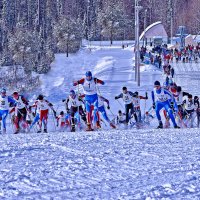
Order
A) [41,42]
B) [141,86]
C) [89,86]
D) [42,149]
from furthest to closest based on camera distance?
1. [41,42]
2. [141,86]
3. [89,86]
4. [42,149]

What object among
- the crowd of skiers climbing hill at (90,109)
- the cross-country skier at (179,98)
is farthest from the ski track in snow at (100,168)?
the cross-country skier at (179,98)

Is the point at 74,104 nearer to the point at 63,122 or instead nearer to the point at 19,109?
the point at 19,109

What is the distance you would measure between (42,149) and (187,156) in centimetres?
255

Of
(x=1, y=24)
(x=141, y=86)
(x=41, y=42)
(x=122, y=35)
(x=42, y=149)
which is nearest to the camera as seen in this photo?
(x=42, y=149)

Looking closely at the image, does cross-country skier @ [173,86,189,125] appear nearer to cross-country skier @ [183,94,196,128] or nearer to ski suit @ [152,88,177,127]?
cross-country skier @ [183,94,196,128]

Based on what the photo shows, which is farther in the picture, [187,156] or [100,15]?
[100,15]

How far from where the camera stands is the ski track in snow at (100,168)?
6191 millimetres

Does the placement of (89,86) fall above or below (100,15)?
below

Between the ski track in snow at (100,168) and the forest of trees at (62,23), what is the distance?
4055cm

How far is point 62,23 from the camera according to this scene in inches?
2462

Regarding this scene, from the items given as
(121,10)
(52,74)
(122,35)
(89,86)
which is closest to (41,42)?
(52,74)

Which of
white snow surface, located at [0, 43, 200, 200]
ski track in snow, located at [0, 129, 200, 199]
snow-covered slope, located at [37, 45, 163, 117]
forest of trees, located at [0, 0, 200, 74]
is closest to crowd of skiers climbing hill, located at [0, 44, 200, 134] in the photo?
white snow surface, located at [0, 43, 200, 200]

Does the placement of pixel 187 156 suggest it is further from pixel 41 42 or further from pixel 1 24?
pixel 1 24

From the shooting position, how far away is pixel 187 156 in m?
8.47
